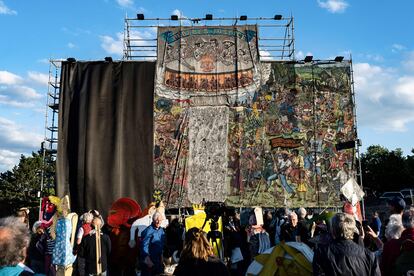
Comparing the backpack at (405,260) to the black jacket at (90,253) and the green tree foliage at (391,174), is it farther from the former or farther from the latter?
the green tree foliage at (391,174)

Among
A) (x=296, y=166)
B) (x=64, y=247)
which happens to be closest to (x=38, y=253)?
(x=64, y=247)

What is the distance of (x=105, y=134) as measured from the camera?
52.8ft

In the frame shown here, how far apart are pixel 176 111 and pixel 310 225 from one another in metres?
10.4

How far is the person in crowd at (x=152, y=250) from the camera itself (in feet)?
19.8

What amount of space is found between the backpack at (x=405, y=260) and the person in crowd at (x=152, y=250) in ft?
11.8

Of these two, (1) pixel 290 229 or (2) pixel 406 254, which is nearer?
(2) pixel 406 254

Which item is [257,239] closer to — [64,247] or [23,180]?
[64,247]

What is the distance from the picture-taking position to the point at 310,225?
6293mm

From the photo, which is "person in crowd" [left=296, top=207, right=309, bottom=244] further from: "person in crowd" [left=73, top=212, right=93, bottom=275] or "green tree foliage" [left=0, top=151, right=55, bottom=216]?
"green tree foliage" [left=0, top=151, right=55, bottom=216]

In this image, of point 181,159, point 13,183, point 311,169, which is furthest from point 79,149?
point 13,183

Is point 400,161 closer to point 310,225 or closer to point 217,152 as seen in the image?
point 217,152

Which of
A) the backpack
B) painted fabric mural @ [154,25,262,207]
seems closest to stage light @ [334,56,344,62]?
painted fabric mural @ [154,25,262,207]

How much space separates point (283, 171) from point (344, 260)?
1261 cm

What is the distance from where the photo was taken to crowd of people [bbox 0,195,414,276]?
3.07m
